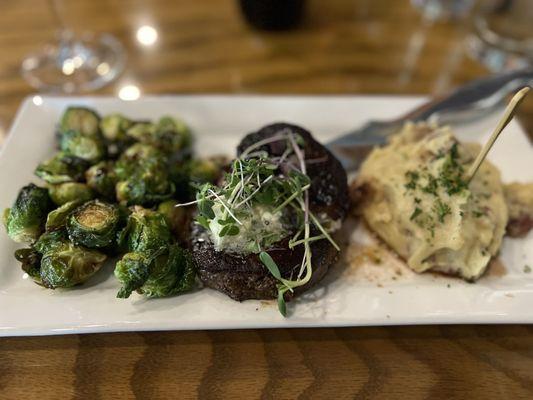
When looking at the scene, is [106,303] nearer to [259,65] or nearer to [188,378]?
[188,378]

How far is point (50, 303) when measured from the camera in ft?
7.45

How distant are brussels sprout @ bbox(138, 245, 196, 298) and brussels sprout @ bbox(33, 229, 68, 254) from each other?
0.53 m

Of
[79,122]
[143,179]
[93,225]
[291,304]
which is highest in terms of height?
[79,122]

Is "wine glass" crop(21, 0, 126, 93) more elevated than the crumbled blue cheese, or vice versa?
"wine glass" crop(21, 0, 126, 93)

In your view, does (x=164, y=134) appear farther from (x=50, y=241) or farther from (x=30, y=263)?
(x=30, y=263)

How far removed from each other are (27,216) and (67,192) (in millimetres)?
258

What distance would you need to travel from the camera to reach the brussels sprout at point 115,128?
304 cm

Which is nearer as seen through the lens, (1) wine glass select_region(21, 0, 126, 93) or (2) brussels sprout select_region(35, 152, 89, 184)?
(2) brussels sprout select_region(35, 152, 89, 184)

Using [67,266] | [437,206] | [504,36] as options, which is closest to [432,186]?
[437,206]

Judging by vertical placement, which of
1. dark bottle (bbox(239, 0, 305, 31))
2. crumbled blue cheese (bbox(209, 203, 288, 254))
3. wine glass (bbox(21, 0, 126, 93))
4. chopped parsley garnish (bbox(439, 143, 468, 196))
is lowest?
crumbled blue cheese (bbox(209, 203, 288, 254))

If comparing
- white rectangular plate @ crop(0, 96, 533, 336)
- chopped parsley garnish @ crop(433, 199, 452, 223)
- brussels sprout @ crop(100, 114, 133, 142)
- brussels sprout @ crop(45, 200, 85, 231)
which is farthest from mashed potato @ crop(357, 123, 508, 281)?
brussels sprout @ crop(45, 200, 85, 231)

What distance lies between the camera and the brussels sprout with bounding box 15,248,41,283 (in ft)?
7.66

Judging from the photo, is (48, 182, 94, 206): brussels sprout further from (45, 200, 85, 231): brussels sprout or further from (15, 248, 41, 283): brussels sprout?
(15, 248, 41, 283): brussels sprout

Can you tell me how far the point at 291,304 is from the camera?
94.0 inches
